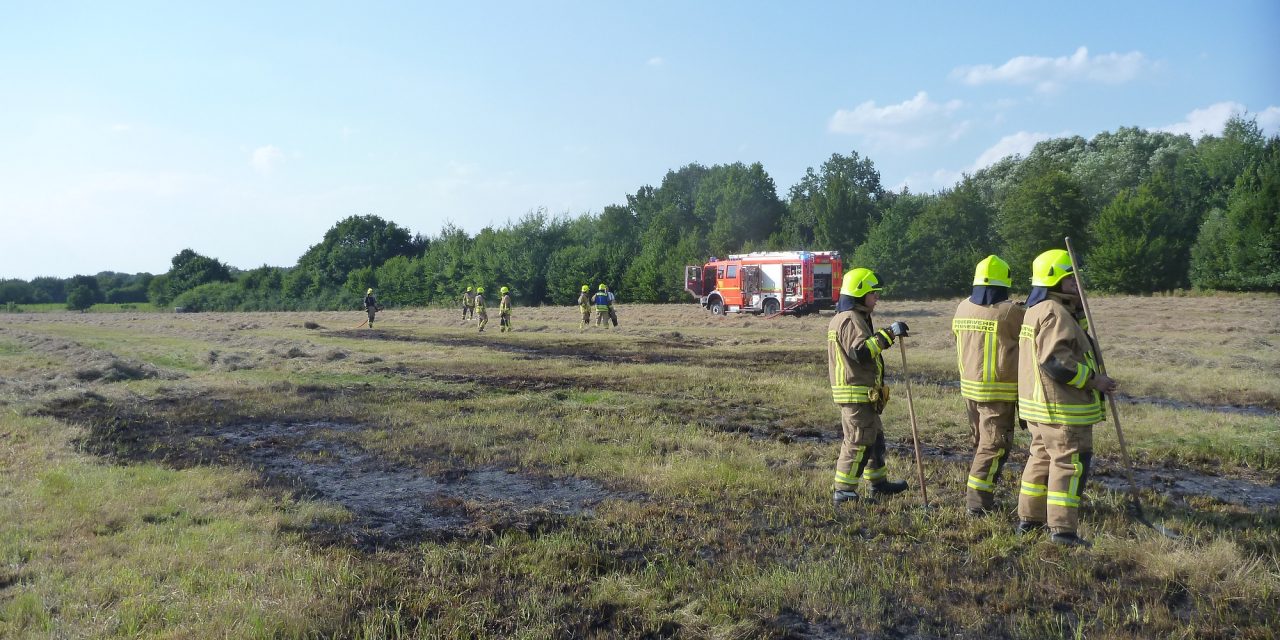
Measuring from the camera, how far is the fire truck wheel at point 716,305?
3738cm

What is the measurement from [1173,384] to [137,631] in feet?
45.3

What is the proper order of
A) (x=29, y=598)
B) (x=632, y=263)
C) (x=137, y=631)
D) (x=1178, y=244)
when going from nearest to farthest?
(x=137, y=631)
(x=29, y=598)
(x=1178, y=244)
(x=632, y=263)

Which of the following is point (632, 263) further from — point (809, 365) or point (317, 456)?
point (317, 456)

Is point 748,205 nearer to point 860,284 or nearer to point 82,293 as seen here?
point 82,293

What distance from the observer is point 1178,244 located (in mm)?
44000

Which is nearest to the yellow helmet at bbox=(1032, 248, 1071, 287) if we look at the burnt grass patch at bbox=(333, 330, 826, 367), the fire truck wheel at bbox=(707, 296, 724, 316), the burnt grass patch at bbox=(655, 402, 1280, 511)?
the burnt grass patch at bbox=(655, 402, 1280, 511)

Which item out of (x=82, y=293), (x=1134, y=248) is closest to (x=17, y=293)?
(x=82, y=293)

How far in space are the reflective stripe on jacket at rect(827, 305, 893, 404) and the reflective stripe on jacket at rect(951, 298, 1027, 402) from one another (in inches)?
22.8

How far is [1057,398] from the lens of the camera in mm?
5117

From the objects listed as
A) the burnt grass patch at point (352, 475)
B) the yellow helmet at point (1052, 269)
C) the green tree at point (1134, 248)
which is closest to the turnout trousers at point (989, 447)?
the yellow helmet at point (1052, 269)

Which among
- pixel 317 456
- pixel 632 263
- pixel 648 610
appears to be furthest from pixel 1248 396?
pixel 632 263

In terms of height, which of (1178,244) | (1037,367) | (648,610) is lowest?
(648,610)

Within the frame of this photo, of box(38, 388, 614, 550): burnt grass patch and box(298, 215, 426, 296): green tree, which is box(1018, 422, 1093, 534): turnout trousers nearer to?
box(38, 388, 614, 550): burnt grass patch

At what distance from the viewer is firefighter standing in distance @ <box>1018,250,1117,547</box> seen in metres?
5.04
